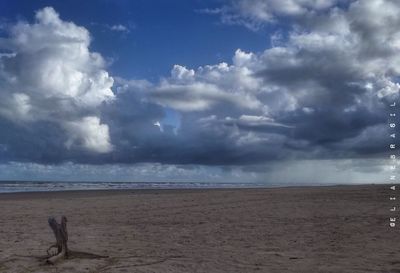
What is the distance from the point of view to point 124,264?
39.8 feet

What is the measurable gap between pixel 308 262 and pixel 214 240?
467 centimetres

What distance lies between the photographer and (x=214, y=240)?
52.9 ft

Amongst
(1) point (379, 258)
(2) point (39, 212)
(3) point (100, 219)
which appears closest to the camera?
(1) point (379, 258)

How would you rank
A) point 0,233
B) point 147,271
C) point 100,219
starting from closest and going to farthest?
point 147,271
point 0,233
point 100,219

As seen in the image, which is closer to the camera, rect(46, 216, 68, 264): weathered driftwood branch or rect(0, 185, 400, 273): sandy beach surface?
rect(0, 185, 400, 273): sandy beach surface

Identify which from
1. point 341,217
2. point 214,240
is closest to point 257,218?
point 341,217

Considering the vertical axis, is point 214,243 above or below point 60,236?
below

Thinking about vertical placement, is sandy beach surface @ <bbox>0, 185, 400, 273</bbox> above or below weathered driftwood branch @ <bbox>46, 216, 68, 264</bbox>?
below

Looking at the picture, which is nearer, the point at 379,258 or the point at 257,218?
the point at 379,258

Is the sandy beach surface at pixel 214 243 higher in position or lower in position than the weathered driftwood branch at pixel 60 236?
lower

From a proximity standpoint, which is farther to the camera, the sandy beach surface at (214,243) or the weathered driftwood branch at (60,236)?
the weathered driftwood branch at (60,236)

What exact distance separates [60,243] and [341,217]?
565 inches

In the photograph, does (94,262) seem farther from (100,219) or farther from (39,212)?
(39,212)

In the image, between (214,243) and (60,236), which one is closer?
(60,236)
